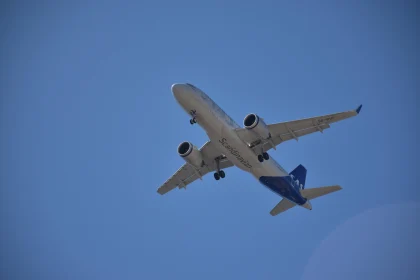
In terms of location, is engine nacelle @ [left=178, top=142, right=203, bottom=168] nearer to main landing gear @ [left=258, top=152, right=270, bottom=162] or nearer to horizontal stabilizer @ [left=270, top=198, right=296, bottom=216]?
main landing gear @ [left=258, top=152, right=270, bottom=162]

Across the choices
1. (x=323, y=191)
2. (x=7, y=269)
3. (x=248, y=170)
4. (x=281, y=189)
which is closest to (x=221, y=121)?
(x=248, y=170)

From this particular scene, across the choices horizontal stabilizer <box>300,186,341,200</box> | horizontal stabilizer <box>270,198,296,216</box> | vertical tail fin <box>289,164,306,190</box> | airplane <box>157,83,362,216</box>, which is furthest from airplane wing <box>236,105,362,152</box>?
horizontal stabilizer <box>270,198,296,216</box>

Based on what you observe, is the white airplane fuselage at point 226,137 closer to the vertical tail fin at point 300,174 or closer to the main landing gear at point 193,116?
the main landing gear at point 193,116

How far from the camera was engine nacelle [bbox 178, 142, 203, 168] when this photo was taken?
5103 centimetres

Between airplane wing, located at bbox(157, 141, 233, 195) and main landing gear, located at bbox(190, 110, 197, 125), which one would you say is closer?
main landing gear, located at bbox(190, 110, 197, 125)

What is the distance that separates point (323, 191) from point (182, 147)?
1363cm

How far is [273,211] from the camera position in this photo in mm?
55031

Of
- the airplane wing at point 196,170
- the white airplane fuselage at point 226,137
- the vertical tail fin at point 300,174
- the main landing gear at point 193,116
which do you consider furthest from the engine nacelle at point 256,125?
the vertical tail fin at point 300,174

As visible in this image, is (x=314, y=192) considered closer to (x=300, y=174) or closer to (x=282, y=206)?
(x=300, y=174)

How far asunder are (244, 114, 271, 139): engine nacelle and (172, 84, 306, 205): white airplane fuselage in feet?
4.52

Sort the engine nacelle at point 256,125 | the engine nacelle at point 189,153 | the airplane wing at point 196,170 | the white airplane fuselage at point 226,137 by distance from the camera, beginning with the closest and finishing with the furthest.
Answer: the white airplane fuselage at point 226,137 → the engine nacelle at point 256,125 → the engine nacelle at point 189,153 → the airplane wing at point 196,170

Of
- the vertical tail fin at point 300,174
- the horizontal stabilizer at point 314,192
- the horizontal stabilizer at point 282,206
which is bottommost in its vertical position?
the horizontal stabilizer at point 282,206

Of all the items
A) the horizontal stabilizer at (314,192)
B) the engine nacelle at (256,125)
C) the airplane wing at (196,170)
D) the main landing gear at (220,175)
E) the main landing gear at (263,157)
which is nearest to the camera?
the engine nacelle at (256,125)

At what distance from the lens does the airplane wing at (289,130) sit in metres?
46.8
